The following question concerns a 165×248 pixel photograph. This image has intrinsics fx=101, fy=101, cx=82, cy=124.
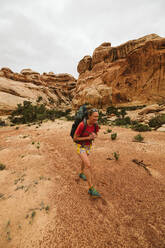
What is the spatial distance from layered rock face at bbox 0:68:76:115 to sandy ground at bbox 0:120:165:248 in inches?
962

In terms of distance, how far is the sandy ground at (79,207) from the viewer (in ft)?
5.66

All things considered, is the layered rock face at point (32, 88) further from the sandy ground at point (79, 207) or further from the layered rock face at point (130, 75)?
the sandy ground at point (79, 207)

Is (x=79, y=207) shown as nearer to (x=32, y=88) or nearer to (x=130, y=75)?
(x=130, y=75)

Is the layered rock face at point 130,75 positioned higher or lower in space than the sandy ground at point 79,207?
higher

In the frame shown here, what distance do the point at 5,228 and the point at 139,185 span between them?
10.8 feet

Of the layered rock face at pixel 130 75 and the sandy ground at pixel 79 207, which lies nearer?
the sandy ground at pixel 79 207

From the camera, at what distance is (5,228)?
179cm

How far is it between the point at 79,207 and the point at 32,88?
4300cm

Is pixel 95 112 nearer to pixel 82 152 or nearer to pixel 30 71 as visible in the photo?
pixel 82 152

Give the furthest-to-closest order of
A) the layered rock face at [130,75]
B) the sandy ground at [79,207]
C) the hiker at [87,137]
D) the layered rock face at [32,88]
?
the layered rock face at [32,88], the layered rock face at [130,75], the hiker at [87,137], the sandy ground at [79,207]

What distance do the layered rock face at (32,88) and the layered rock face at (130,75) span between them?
1659 cm

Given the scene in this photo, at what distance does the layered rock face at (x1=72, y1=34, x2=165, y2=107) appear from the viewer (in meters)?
21.7

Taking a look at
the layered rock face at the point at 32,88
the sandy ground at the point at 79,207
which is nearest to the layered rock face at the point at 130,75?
the layered rock face at the point at 32,88

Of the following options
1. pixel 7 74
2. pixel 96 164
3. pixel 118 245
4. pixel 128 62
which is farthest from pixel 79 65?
pixel 118 245
